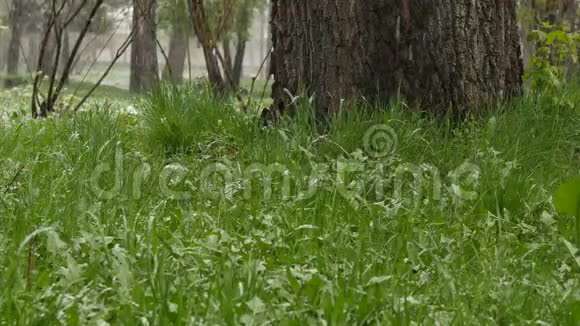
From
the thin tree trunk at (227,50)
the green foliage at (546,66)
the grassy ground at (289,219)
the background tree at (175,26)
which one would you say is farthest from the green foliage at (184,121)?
the thin tree trunk at (227,50)

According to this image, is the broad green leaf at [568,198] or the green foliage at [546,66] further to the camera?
the green foliage at [546,66]

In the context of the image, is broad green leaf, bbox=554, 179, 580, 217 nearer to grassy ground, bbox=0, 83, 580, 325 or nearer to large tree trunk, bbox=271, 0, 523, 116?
grassy ground, bbox=0, 83, 580, 325

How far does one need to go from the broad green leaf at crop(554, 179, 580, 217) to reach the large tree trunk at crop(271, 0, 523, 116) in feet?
5.16

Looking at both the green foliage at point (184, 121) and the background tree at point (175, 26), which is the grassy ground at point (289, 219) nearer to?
the green foliage at point (184, 121)

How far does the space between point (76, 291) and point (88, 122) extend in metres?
2.54

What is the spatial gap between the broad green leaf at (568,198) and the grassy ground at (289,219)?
0.12 meters

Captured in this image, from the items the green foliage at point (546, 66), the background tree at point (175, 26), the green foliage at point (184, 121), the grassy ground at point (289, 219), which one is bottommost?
the grassy ground at point (289, 219)

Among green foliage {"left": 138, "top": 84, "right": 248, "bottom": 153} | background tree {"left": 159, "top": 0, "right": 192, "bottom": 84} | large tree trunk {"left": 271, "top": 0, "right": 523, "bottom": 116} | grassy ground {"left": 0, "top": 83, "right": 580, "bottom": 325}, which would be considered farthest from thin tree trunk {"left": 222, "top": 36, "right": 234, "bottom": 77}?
grassy ground {"left": 0, "top": 83, "right": 580, "bottom": 325}

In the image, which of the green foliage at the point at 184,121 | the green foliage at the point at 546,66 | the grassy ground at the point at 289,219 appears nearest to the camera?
the grassy ground at the point at 289,219

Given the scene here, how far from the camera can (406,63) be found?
13.9ft

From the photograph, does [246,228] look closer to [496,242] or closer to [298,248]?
[298,248]

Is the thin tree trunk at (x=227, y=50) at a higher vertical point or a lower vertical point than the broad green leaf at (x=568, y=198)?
higher

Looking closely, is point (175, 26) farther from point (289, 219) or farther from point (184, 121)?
point (289, 219)

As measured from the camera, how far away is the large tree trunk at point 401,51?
4203 millimetres
